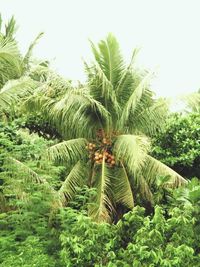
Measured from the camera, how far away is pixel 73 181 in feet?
34.9

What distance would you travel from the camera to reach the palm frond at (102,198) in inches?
388

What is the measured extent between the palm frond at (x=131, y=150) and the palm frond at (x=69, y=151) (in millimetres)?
850

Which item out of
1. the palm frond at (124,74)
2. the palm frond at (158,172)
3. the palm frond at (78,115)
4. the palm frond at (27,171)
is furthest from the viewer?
the palm frond at (124,74)

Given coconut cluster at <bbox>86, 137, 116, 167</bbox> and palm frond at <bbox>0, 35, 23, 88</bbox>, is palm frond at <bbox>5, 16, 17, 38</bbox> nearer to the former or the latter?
palm frond at <bbox>0, 35, 23, 88</bbox>

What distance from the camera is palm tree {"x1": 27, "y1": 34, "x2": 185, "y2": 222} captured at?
10.7 meters

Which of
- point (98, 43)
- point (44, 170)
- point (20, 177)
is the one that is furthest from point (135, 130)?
point (20, 177)

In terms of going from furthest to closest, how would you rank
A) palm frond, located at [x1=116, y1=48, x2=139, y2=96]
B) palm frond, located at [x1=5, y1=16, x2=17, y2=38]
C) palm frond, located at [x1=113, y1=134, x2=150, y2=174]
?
1. palm frond, located at [x1=5, y1=16, x2=17, y2=38]
2. palm frond, located at [x1=116, y1=48, x2=139, y2=96]
3. palm frond, located at [x1=113, y1=134, x2=150, y2=174]

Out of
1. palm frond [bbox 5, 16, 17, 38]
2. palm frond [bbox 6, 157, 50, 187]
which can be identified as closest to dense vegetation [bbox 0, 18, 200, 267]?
palm frond [bbox 6, 157, 50, 187]

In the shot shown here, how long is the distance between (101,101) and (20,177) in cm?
385

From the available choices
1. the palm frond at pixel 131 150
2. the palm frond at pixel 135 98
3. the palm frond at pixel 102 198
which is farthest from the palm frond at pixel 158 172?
the palm frond at pixel 135 98

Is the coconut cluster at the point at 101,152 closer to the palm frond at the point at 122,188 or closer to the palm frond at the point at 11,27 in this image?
the palm frond at the point at 122,188

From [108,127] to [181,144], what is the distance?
2422mm

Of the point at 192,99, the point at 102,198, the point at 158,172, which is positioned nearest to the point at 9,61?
the point at 102,198

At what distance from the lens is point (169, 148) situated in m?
12.8
